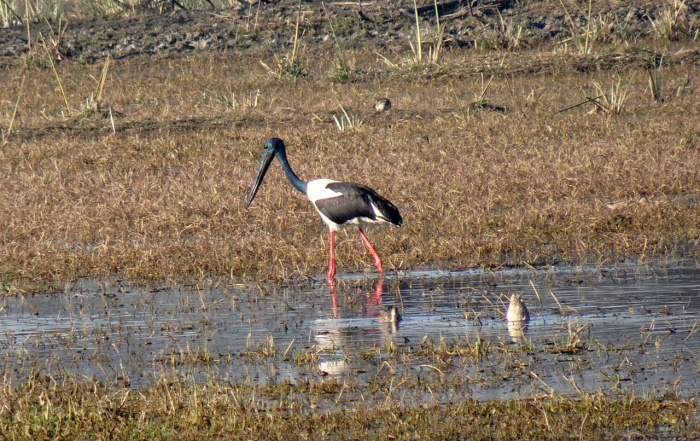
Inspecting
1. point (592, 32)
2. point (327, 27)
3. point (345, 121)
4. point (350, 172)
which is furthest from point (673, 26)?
point (350, 172)

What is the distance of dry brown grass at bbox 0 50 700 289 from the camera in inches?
337

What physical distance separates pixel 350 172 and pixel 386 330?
4797 mm

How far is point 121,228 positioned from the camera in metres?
9.45

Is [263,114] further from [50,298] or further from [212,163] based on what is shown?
[50,298]

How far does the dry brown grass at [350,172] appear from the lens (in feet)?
28.1

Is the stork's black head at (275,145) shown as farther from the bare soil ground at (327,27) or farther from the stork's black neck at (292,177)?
the bare soil ground at (327,27)

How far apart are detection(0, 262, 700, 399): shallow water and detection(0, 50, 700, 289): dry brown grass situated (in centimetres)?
51

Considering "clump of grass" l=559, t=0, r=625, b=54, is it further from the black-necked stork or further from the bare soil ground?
the black-necked stork

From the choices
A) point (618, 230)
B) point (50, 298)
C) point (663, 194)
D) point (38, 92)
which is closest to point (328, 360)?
point (50, 298)

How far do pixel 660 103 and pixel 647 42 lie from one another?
512 centimetres

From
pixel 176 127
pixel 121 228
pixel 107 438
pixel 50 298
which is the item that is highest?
pixel 176 127

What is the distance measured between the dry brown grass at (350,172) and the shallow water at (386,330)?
0.51 m

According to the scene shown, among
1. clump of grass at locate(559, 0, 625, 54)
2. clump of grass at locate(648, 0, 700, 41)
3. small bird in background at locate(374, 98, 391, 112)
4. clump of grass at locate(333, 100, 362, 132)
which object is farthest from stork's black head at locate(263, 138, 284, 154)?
clump of grass at locate(648, 0, 700, 41)

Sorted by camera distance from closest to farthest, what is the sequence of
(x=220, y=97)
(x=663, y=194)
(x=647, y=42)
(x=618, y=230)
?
(x=618, y=230)
(x=663, y=194)
(x=220, y=97)
(x=647, y=42)
